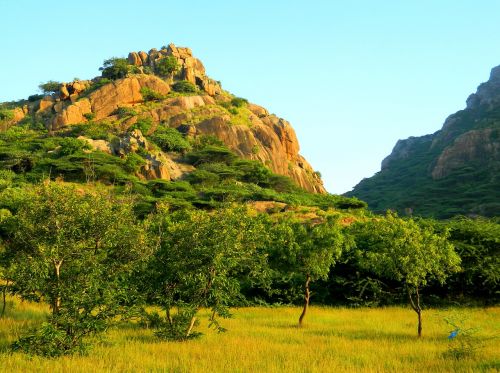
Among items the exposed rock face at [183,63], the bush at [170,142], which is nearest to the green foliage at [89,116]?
the bush at [170,142]

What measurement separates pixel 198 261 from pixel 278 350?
180 inches

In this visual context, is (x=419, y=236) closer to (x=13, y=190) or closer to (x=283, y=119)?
(x=13, y=190)

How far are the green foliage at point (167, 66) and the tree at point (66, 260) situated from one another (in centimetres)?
11593

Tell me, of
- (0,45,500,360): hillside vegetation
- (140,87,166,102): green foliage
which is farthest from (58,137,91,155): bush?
(140,87,166,102): green foliage

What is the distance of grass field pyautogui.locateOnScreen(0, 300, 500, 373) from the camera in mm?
13266

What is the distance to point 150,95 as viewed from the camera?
11325 cm

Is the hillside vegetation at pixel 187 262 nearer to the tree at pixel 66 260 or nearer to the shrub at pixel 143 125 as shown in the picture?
the tree at pixel 66 260

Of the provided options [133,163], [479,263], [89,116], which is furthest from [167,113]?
[479,263]

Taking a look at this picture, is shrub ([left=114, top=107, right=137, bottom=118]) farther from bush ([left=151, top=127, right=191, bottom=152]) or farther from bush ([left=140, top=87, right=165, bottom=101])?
bush ([left=151, top=127, right=191, bottom=152])

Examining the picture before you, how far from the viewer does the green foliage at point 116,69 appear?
11938 cm

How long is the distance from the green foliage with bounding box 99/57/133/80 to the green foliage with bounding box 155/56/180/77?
8.87 m

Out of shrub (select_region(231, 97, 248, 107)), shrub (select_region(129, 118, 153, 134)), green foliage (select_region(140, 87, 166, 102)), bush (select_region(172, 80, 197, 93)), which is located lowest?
shrub (select_region(129, 118, 153, 134))

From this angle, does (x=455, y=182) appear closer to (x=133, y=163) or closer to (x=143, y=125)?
(x=143, y=125)

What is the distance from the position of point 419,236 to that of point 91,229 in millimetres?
14612
